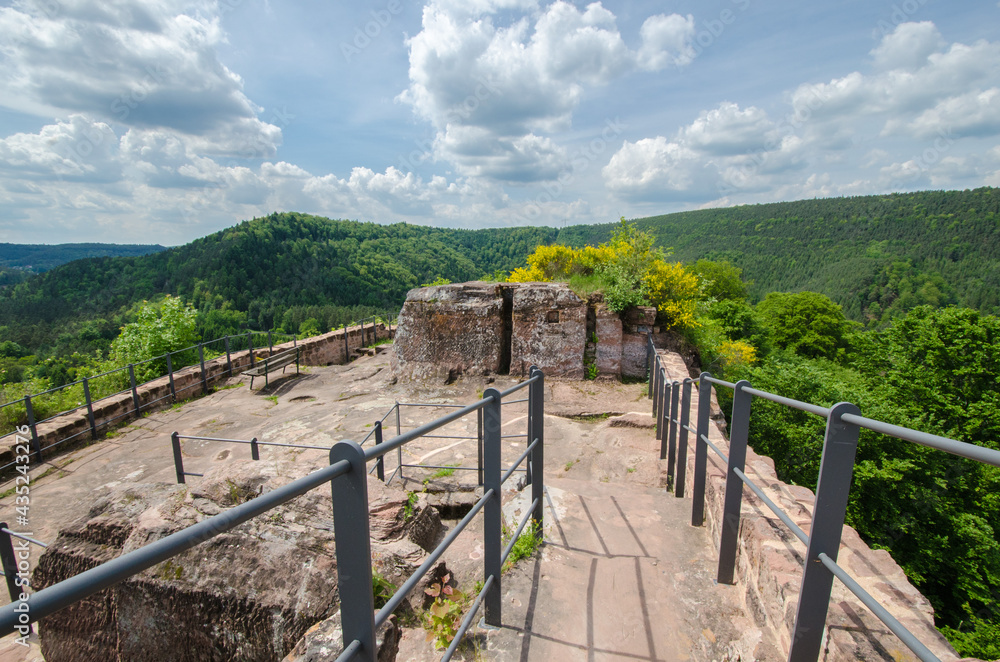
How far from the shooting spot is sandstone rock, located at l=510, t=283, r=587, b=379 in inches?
377

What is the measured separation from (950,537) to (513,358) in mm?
11996

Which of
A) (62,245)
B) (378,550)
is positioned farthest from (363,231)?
(378,550)

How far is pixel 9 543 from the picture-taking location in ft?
13.2

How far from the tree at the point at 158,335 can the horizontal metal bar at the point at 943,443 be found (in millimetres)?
15478

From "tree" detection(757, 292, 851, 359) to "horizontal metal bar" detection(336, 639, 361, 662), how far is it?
3976 centimetres

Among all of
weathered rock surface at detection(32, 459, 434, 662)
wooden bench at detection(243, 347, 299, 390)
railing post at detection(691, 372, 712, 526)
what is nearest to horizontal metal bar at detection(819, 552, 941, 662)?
railing post at detection(691, 372, 712, 526)

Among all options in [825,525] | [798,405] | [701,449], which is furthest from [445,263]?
[825,525]

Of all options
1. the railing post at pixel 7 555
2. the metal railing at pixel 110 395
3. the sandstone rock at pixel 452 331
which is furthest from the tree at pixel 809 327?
the railing post at pixel 7 555

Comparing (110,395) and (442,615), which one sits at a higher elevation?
(442,615)

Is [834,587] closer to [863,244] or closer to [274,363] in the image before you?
[274,363]

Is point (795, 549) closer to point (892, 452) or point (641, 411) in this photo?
point (641, 411)

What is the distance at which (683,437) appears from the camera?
407 cm

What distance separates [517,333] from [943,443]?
28.4 feet

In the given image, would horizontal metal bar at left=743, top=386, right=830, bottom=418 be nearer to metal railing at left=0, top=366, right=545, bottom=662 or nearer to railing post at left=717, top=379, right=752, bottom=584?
railing post at left=717, top=379, right=752, bottom=584
